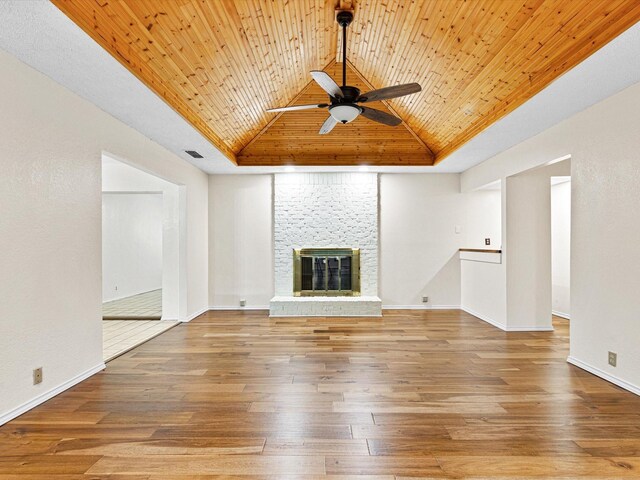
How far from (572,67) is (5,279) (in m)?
4.25

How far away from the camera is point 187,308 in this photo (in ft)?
18.2

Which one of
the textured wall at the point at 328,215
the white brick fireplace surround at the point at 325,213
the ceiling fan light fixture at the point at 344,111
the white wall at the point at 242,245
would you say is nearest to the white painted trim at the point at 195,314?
the white wall at the point at 242,245

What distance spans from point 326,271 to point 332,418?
3923 millimetres

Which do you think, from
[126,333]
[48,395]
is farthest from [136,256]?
[48,395]

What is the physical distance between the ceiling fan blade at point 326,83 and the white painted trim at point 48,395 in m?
3.09

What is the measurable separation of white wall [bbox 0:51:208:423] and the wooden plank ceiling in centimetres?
74

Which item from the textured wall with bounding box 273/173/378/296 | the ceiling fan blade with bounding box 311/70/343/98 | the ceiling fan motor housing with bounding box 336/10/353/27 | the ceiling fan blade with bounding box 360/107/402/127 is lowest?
the textured wall with bounding box 273/173/378/296

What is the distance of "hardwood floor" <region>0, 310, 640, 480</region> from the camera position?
1946mm

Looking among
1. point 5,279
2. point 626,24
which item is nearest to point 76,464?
point 5,279

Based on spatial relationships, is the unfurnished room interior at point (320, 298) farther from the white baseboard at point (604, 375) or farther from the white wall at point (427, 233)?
the white wall at point (427, 233)

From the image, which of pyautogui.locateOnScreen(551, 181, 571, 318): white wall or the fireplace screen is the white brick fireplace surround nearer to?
the fireplace screen

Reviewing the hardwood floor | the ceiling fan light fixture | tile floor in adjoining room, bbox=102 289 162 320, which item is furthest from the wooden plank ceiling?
tile floor in adjoining room, bbox=102 289 162 320

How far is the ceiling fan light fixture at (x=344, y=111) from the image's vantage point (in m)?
3.11

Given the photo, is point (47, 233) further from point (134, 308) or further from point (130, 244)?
point (130, 244)
